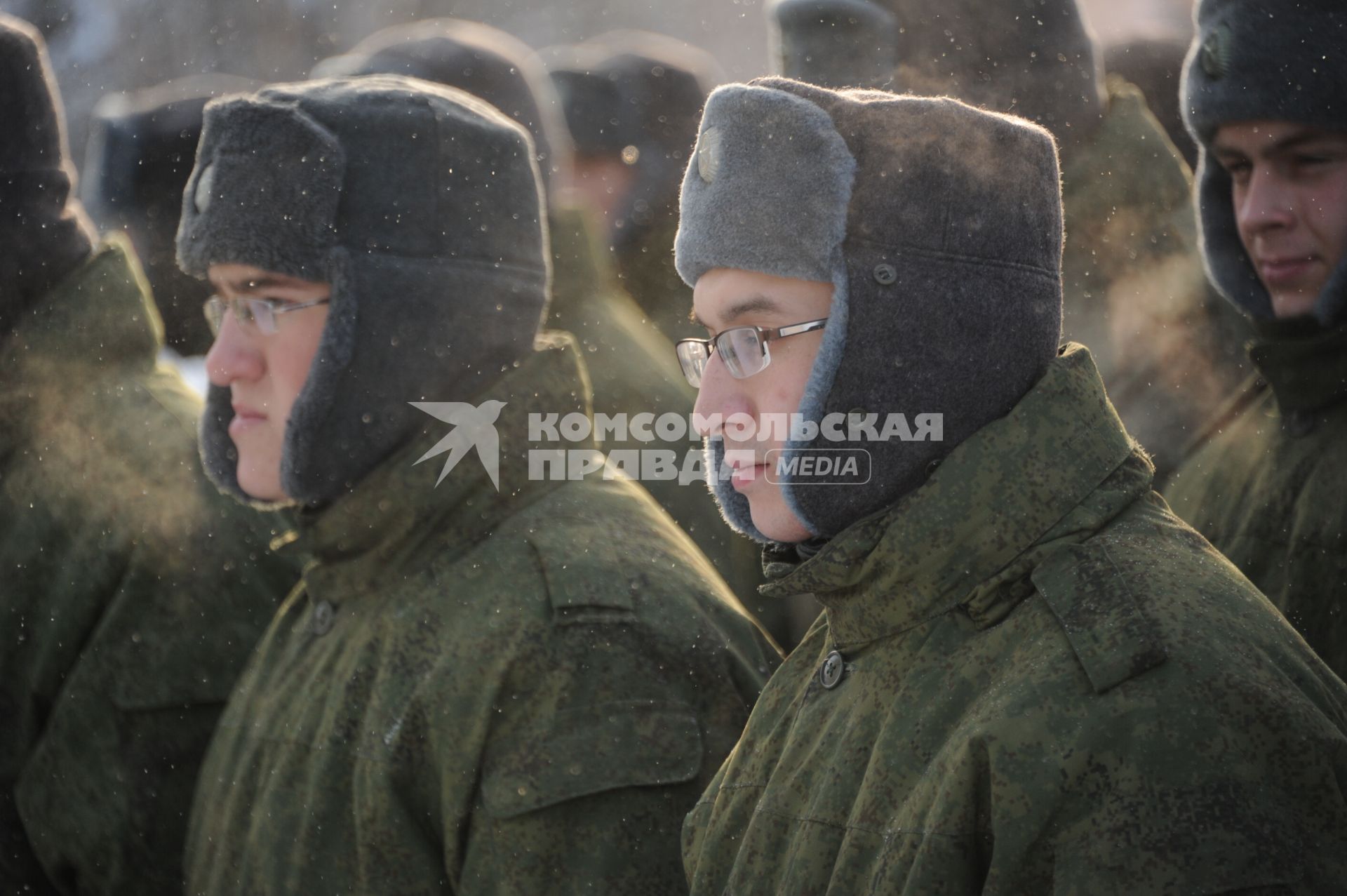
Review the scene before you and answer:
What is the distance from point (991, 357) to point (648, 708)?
990mm

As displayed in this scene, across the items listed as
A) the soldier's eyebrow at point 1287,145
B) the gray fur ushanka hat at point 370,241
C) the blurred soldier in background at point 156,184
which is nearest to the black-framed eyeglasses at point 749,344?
the gray fur ushanka hat at point 370,241

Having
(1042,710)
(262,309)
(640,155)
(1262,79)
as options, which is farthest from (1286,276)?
(640,155)

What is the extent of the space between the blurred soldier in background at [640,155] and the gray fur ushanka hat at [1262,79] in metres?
2.73

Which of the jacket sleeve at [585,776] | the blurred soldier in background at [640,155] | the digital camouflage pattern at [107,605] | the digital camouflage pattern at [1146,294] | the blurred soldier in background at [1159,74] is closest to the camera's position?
the jacket sleeve at [585,776]

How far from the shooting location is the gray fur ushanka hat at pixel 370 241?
3.30 metres

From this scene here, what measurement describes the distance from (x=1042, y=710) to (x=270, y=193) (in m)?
2.16

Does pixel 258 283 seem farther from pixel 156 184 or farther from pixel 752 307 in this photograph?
pixel 156 184

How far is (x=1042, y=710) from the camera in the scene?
6.01 ft

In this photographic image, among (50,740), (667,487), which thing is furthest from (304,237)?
(667,487)

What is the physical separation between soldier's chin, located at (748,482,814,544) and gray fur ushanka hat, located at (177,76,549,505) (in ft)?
3.64

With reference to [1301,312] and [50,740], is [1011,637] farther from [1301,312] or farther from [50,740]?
[50,740]

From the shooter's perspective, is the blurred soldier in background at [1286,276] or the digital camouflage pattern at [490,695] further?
the blurred soldier in background at [1286,276]

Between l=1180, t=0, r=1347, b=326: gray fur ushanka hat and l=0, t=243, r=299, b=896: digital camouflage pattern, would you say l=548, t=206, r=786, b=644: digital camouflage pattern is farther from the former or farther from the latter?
l=1180, t=0, r=1347, b=326: gray fur ushanka hat

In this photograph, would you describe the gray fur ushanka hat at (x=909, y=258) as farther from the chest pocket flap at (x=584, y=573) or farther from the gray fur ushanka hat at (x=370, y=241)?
the gray fur ushanka hat at (x=370, y=241)
